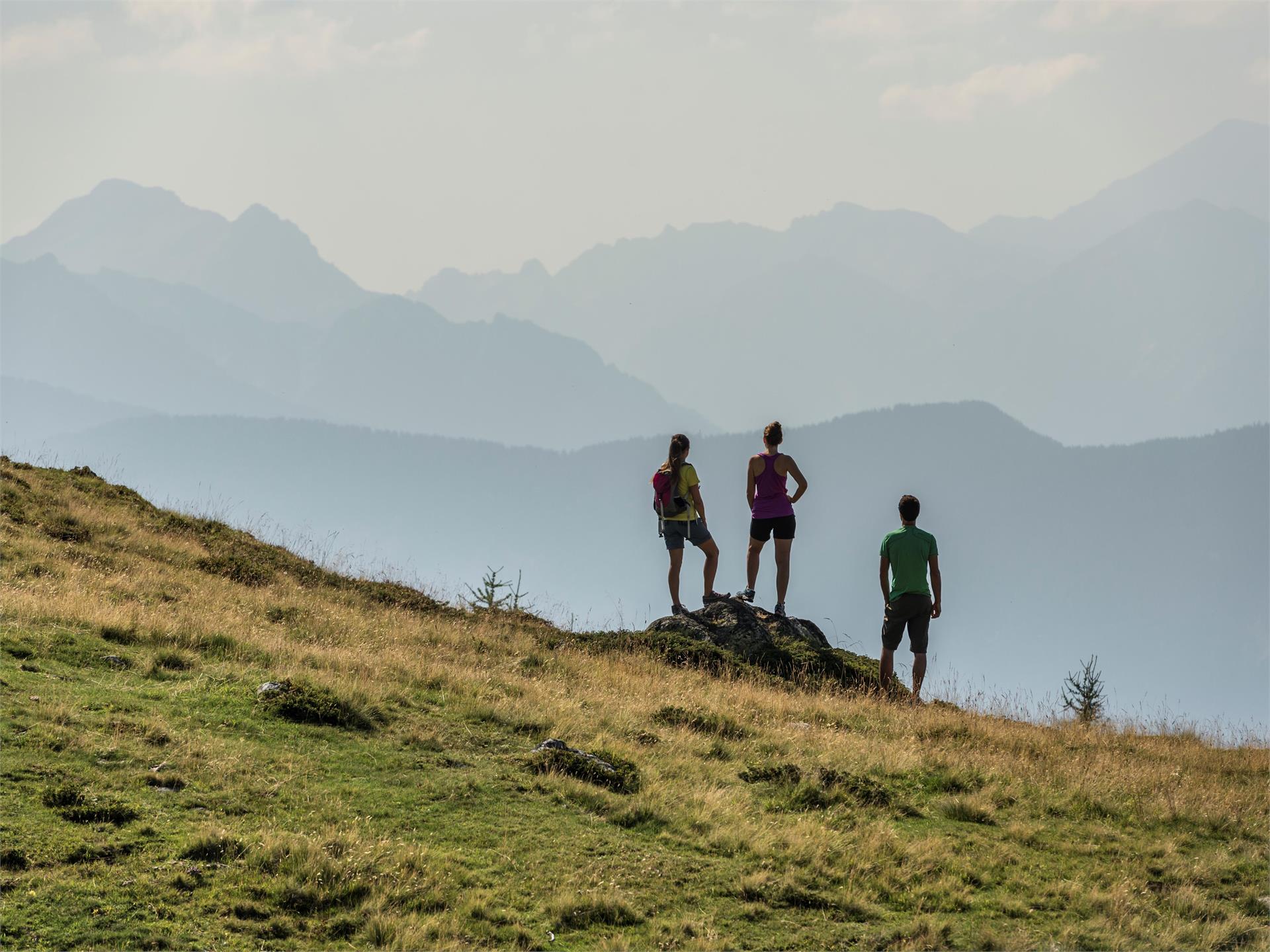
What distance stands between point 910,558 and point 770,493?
10.7 feet

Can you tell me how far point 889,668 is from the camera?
16.4m

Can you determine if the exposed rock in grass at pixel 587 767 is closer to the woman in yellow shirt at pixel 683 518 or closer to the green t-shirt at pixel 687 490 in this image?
the woman in yellow shirt at pixel 683 518

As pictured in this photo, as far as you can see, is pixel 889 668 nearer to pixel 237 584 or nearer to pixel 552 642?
pixel 552 642

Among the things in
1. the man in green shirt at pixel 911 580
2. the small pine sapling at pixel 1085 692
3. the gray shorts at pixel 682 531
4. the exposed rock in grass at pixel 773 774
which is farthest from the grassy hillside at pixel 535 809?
the small pine sapling at pixel 1085 692

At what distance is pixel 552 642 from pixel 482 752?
317 inches

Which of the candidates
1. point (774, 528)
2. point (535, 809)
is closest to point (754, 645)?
point (774, 528)

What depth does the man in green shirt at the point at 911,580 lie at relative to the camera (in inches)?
591

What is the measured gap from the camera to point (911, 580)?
15.1 m


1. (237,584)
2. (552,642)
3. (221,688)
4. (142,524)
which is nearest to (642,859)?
(221,688)

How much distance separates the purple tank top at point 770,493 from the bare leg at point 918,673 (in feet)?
10.7

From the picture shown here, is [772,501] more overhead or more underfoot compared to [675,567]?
more overhead

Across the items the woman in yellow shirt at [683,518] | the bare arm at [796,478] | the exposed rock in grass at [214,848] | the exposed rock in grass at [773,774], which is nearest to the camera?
the exposed rock in grass at [214,848]

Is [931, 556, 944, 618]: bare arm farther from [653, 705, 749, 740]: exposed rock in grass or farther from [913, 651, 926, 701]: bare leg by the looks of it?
[653, 705, 749, 740]: exposed rock in grass

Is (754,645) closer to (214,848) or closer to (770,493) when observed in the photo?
(770,493)
